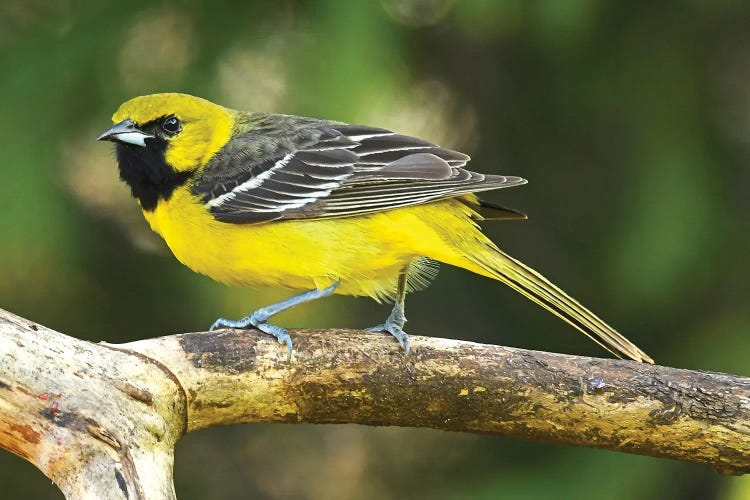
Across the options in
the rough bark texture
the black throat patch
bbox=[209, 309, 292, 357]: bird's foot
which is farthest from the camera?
the black throat patch

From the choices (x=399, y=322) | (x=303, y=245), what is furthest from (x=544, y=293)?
(x=303, y=245)

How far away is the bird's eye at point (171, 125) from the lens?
478cm

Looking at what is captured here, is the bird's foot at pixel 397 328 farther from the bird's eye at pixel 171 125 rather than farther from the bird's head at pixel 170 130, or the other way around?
the bird's eye at pixel 171 125

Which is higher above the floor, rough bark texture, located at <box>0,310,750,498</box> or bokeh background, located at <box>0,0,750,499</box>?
bokeh background, located at <box>0,0,750,499</box>

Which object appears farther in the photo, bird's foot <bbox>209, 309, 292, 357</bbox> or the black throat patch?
the black throat patch

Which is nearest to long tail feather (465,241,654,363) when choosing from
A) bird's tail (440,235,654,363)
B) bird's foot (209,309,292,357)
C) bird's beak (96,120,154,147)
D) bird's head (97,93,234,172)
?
bird's tail (440,235,654,363)

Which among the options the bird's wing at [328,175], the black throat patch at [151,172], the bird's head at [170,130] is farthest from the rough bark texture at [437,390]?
the bird's head at [170,130]

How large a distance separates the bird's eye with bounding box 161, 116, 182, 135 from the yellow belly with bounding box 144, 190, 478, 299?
0.39 meters

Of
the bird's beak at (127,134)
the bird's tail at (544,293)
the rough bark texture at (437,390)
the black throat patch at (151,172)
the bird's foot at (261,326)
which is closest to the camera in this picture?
the rough bark texture at (437,390)

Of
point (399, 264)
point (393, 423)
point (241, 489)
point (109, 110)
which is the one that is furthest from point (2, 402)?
point (241, 489)

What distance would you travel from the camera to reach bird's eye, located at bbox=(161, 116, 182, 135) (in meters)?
4.78

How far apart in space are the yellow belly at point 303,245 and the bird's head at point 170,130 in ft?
1.03

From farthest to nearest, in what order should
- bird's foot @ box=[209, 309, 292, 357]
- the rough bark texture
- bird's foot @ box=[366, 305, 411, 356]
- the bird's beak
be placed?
the bird's beak → bird's foot @ box=[366, 305, 411, 356] → bird's foot @ box=[209, 309, 292, 357] → the rough bark texture

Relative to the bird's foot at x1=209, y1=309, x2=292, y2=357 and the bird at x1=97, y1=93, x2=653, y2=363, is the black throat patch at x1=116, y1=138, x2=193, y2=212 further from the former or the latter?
the bird's foot at x1=209, y1=309, x2=292, y2=357
